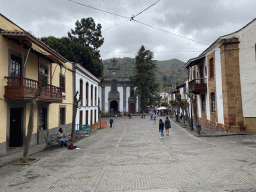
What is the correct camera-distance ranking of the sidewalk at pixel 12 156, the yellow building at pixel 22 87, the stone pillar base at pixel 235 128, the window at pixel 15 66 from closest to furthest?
the sidewalk at pixel 12 156
the yellow building at pixel 22 87
the window at pixel 15 66
the stone pillar base at pixel 235 128

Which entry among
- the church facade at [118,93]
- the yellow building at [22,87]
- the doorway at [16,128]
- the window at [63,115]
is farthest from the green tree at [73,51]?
the doorway at [16,128]

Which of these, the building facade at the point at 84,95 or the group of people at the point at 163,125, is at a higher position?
the building facade at the point at 84,95

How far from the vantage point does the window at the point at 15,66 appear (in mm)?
10970

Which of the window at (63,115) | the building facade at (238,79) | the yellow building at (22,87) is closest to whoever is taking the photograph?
the yellow building at (22,87)

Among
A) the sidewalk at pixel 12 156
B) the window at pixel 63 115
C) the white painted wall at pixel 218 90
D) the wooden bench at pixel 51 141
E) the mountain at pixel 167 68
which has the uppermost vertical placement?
the mountain at pixel 167 68

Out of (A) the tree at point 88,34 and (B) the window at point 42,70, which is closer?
(B) the window at point 42,70

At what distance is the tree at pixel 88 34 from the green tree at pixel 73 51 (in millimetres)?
4227

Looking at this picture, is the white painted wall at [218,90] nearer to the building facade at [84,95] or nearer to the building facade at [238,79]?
the building facade at [238,79]

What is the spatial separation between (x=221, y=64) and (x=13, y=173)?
16.2 metres

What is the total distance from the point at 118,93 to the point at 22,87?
141 feet

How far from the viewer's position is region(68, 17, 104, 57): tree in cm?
3834

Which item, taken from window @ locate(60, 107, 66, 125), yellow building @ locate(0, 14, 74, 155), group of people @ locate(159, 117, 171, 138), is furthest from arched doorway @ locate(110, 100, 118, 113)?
group of people @ locate(159, 117, 171, 138)

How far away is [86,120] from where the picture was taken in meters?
25.6

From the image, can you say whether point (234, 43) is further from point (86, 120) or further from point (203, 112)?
point (86, 120)
